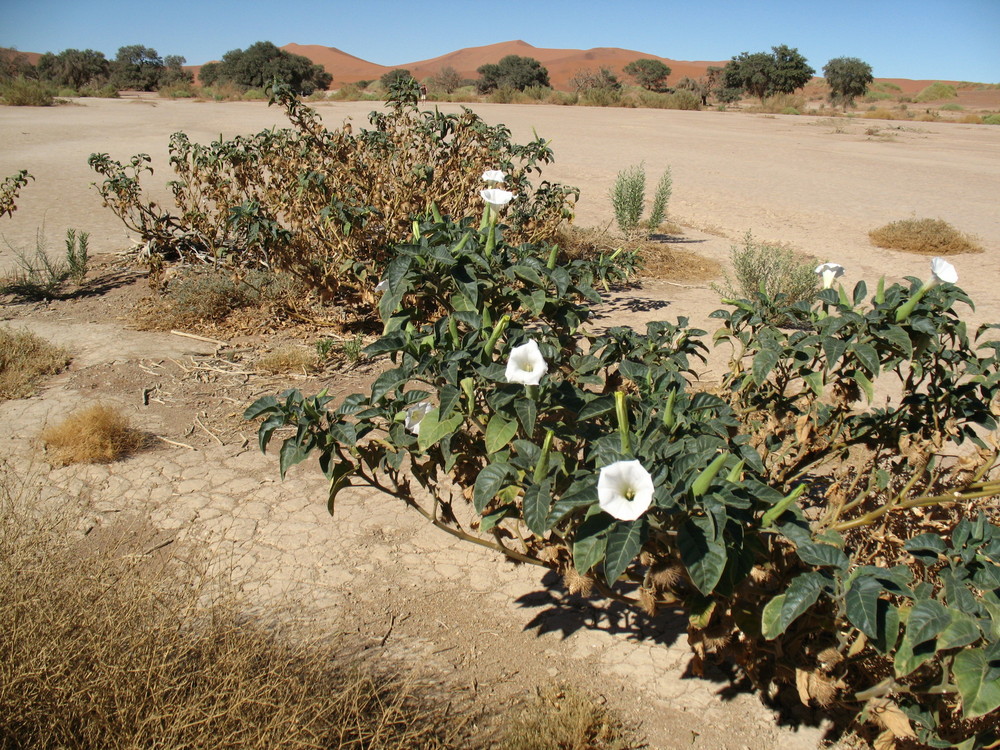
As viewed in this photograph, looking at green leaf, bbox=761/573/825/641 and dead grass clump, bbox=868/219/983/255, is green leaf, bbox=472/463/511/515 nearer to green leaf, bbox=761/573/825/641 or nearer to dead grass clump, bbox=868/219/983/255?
green leaf, bbox=761/573/825/641

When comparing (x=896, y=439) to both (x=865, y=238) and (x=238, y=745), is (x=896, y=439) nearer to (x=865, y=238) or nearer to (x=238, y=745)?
(x=238, y=745)

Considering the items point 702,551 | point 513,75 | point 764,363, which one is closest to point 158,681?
point 702,551

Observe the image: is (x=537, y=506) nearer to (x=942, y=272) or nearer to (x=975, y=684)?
(x=975, y=684)

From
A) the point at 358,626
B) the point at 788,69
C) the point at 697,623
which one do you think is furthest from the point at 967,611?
the point at 788,69

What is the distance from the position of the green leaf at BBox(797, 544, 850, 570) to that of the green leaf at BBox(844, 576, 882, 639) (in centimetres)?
5

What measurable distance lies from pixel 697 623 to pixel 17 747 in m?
1.56

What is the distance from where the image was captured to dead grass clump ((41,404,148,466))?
132 inches

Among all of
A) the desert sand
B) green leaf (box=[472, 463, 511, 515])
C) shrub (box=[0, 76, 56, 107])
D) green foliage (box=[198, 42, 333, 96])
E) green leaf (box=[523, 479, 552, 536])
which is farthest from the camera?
green foliage (box=[198, 42, 333, 96])

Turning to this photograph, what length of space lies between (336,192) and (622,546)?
14.5 ft

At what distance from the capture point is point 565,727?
6.52 ft

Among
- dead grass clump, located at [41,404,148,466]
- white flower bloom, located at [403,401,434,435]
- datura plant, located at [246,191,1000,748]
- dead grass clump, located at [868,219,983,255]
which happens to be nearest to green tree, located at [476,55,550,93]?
dead grass clump, located at [868,219,983,255]

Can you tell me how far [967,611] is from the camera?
1403 millimetres

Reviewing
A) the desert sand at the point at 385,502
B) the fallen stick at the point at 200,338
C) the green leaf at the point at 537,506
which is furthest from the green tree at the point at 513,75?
the green leaf at the point at 537,506

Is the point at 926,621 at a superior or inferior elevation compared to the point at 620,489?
inferior
